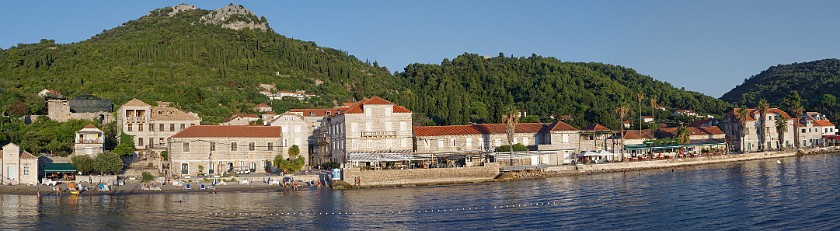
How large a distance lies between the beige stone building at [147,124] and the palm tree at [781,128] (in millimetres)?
63294

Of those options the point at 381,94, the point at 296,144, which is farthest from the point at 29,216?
the point at 381,94

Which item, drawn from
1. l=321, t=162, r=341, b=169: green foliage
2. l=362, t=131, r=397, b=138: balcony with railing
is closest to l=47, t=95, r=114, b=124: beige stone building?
l=321, t=162, r=341, b=169: green foliage

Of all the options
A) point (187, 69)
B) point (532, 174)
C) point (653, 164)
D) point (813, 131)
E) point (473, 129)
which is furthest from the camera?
point (187, 69)

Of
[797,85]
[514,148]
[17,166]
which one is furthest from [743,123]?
[797,85]

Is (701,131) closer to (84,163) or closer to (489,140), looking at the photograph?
(489,140)

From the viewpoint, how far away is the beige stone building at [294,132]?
2601 inches

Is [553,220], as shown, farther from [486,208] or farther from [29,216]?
[29,216]

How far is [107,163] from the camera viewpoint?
180ft

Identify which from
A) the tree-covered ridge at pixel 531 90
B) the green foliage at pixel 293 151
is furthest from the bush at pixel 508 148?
the tree-covered ridge at pixel 531 90

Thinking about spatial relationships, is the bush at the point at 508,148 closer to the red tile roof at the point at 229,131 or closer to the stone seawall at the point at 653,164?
the stone seawall at the point at 653,164

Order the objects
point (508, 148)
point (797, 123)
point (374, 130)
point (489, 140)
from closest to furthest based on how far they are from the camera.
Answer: point (374, 130), point (508, 148), point (489, 140), point (797, 123)

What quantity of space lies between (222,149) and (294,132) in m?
7.56

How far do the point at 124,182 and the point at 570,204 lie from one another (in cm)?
3330

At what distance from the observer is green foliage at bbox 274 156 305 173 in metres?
57.9
